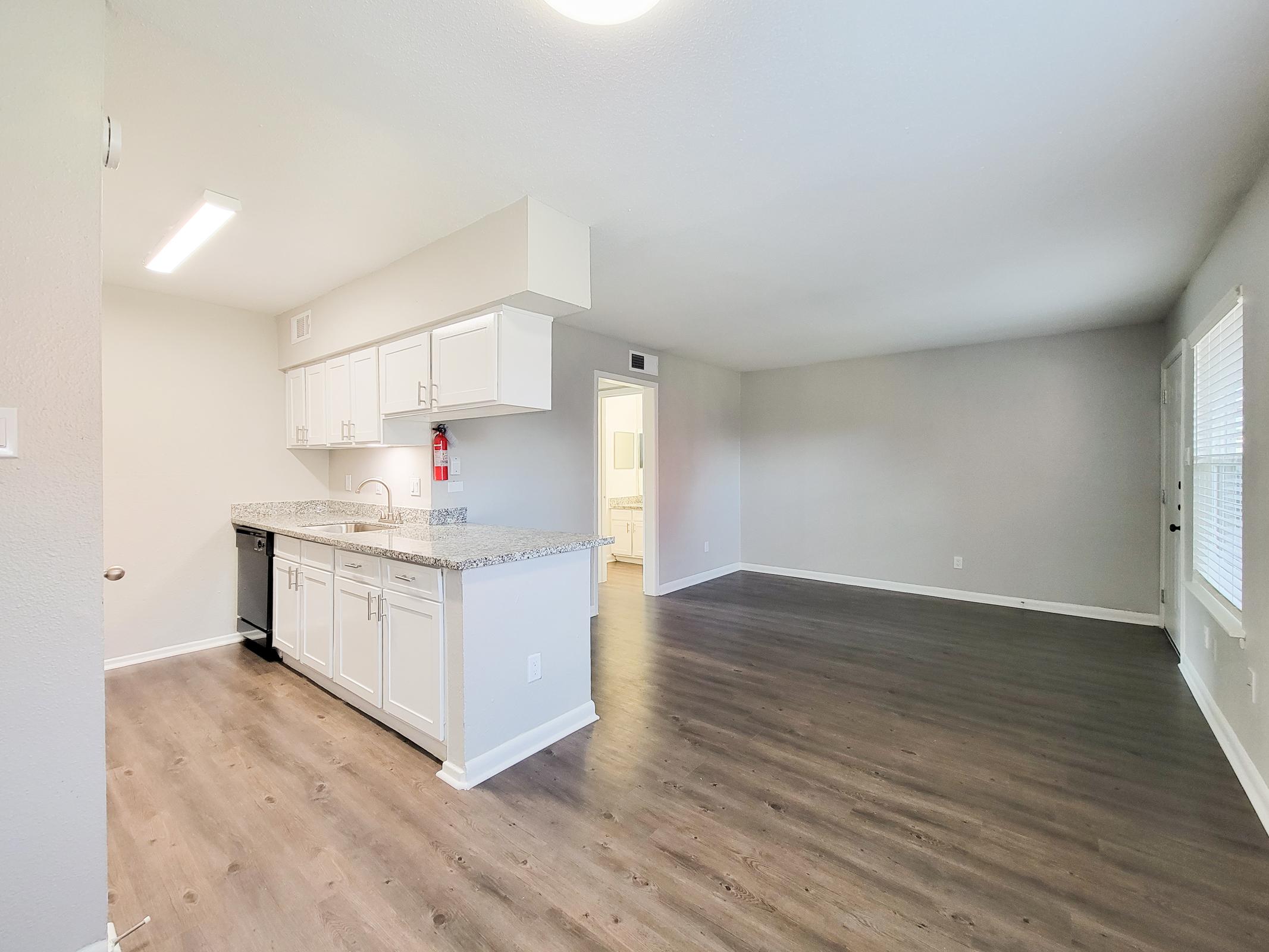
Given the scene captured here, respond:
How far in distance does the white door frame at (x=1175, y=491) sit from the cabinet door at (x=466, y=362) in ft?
13.8

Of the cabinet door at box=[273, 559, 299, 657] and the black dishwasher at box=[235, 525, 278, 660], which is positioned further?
the black dishwasher at box=[235, 525, 278, 660]

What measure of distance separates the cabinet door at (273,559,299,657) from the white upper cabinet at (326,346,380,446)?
2.92 feet

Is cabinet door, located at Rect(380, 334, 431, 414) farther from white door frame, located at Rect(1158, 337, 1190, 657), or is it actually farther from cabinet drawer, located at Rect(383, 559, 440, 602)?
white door frame, located at Rect(1158, 337, 1190, 657)

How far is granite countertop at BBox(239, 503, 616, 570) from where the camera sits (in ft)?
8.02

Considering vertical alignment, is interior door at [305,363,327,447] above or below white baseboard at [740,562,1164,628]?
above

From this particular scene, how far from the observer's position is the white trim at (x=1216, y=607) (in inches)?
95.9

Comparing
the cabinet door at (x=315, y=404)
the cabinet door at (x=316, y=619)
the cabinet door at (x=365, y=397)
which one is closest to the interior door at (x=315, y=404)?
the cabinet door at (x=315, y=404)

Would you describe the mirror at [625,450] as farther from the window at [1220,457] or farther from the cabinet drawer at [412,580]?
the window at [1220,457]

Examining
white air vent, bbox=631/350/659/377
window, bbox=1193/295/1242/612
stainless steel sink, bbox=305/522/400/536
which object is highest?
white air vent, bbox=631/350/659/377

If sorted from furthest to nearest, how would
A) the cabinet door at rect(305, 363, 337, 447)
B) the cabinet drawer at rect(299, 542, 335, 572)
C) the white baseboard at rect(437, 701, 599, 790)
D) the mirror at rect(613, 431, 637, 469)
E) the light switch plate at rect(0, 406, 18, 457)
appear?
1. the mirror at rect(613, 431, 637, 469)
2. the cabinet door at rect(305, 363, 337, 447)
3. the cabinet drawer at rect(299, 542, 335, 572)
4. the white baseboard at rect(437, 701, 599, 790)
5. the light switch plate at rect(0, 406, 18, 457)

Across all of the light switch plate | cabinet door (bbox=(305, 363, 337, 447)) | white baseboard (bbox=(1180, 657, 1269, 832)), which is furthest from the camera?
cabinet door (bbox=(305, 363, 337, 447))

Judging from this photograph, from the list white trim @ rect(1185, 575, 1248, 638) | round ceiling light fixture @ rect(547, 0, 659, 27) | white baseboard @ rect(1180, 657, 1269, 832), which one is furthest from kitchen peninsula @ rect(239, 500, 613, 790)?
white trim @ rect(1185, 575, 1248, 638)

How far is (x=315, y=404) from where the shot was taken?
409 centimetres

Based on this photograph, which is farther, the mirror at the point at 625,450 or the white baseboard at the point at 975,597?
the mirror at the point at 625,450
